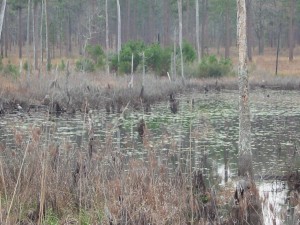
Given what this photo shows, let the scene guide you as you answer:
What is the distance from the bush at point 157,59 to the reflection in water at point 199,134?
482 centimetres

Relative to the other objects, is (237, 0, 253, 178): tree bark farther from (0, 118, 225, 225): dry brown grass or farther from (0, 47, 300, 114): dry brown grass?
(0, 47, 300, 114): dry brown grass

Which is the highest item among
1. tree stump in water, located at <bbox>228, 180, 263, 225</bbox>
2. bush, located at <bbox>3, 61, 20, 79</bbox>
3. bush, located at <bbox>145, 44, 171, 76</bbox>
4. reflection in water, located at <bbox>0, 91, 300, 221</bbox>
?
bush, located at <bbox>145, 44, 171, 76</bbox>

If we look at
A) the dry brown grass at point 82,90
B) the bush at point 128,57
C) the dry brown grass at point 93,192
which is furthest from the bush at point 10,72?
the dry brown grass at point 93,192

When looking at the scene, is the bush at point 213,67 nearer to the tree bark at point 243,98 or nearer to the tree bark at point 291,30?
the tree bark at point 291,30

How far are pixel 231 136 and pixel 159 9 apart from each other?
2112 inches

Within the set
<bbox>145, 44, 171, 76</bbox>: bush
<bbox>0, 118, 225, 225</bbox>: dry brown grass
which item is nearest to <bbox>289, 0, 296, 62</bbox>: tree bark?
<bbox>145, 44, 171, 76</bbox>: bush

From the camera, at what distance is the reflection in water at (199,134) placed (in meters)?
9.64

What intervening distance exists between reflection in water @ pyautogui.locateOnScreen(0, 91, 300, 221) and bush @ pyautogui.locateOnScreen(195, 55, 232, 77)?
26.7 feet

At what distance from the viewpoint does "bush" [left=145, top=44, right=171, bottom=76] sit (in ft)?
101

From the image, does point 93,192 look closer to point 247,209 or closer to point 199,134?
point 247,209

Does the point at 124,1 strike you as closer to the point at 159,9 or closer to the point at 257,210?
the point at 159,9

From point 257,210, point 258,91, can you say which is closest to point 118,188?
point 257,210

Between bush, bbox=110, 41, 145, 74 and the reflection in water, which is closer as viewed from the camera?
the reflection in water

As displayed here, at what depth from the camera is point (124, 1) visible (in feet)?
198
